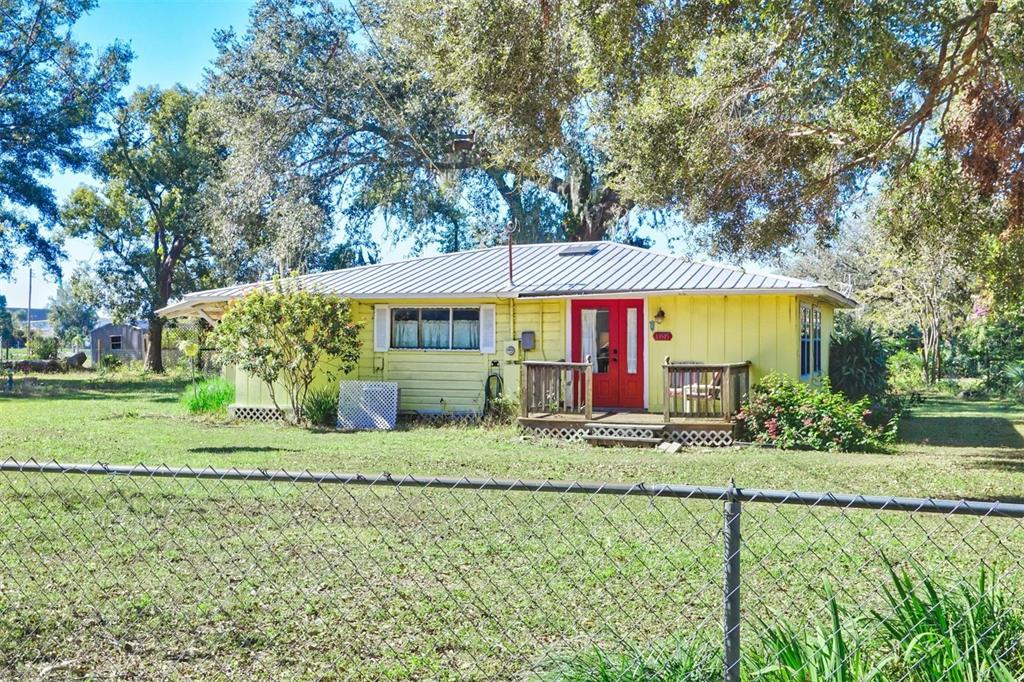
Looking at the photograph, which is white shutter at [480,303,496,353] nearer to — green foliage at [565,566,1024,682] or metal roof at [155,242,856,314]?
metal roof at [155,242,856,314]

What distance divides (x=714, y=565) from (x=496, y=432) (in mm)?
9935

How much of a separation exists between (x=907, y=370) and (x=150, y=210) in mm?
33959

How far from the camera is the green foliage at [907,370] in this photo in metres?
29.3

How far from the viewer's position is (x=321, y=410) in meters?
18.3

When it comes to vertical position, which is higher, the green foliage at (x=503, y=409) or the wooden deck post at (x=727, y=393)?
the wooden deck post at (x=727, y=393)

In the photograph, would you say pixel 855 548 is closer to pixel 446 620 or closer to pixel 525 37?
pixel 446 620

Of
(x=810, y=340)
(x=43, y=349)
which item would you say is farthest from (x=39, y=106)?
(x=810, y=340)

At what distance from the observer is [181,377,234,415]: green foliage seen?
20.3 m

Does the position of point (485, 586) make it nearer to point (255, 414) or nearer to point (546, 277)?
point (546, 277)

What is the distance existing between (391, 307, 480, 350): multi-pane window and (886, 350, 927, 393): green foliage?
1582cm

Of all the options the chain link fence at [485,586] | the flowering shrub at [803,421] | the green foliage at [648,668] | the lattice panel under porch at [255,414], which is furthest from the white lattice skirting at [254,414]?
the green foliage at [648,668]

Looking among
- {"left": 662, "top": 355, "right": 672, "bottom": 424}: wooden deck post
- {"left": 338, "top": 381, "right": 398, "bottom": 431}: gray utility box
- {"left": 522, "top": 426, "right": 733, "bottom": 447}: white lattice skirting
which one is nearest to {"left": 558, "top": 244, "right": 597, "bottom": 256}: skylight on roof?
{"left": 338, "top": 381, "right": 398, "bottom": 431}: gray utility box

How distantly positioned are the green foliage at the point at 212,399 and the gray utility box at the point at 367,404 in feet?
11.3

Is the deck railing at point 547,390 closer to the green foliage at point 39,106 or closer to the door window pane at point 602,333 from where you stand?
the door window pane at point 602,333
